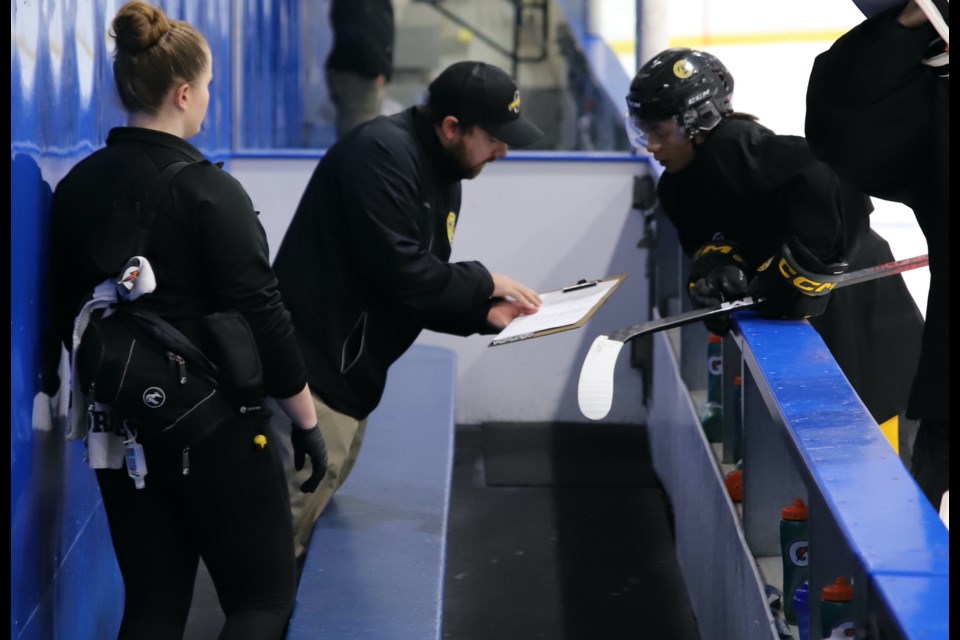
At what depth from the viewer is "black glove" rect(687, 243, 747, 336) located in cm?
288

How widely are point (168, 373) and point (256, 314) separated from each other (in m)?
0.17

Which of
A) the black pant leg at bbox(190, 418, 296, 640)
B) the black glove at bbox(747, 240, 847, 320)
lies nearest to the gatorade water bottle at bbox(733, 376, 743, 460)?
the black glove at bbox(747, 240, 847, 320)

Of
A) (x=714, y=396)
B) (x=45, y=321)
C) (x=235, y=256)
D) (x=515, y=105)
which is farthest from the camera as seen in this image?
(x=714, y=396)

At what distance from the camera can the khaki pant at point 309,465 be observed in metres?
3.09

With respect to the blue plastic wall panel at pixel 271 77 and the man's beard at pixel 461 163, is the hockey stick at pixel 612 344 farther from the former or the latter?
the blue plastic wall panel at pixel 271 77

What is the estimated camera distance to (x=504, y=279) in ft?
10.7

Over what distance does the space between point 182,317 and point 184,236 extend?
0.46ft

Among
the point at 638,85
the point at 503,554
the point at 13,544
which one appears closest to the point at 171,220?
the point at 13,544

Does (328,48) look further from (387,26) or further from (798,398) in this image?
(798,398)

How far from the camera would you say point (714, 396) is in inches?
140

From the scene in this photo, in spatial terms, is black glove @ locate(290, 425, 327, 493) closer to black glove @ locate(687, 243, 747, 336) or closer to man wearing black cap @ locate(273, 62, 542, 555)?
man wearing black cap @ locate(273, 62, 542, 555)

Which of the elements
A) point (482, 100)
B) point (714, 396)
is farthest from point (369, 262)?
point (714, 396)

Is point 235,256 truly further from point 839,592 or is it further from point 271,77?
point 271,77

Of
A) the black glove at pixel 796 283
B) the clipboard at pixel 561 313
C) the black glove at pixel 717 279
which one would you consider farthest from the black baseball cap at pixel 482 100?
the black glove at pixel 796 283
